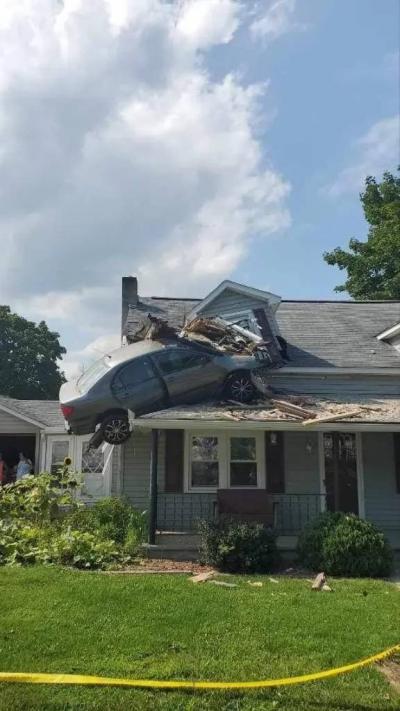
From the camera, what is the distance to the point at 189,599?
7.52 metres

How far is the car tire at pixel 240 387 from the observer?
14478 mm

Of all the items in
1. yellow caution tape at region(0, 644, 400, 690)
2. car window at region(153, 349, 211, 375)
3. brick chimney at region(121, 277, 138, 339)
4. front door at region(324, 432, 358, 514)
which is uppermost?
brick chimney at region(121, 277, 138, 339)

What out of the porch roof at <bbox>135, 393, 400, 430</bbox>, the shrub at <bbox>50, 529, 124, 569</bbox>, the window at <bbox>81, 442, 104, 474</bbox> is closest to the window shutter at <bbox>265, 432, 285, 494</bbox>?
the porch roof at <bbox>135, 393, 400, 430</bbox>

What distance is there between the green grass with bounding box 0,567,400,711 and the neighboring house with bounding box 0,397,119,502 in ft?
32.2

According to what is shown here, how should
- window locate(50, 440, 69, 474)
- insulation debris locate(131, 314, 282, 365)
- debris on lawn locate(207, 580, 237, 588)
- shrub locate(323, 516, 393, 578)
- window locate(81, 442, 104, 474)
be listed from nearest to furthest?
1. debris on lawn locate(207, 580, 237, 588)
2. shrub locate(323, 516, 393, 578)
3. insulation debris locate(131, 314, 282, 365)
4. window locate(81, 442, 104, 474)
5. window locate(50, 440, 69, 474)

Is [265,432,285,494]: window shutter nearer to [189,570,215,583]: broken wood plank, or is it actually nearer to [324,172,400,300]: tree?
[189,570,215,583]: broken wood plank

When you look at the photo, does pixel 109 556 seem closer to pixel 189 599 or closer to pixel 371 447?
pixel 189 599

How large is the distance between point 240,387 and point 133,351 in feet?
9.04

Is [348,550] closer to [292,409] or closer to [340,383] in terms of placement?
[292,409]

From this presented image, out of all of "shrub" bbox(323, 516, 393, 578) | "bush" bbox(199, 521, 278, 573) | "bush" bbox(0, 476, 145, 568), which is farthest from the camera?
"bush" bbox(0, 476, 145, 568)

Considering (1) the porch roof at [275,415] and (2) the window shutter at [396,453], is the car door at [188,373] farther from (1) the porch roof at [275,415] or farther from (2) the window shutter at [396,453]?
(2) the window shutter at [396,453]

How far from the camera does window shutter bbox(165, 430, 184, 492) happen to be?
45.7 feet

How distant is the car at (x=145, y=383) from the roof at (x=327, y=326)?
1601mm

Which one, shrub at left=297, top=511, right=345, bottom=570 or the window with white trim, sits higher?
the window with white trim
